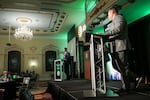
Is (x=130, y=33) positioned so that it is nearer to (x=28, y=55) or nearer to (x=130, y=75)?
(x=130, y=75)

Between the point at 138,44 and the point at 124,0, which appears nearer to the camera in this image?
the point at 124,0

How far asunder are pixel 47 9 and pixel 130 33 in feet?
12.0

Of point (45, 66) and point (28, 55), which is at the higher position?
point (28, 55)

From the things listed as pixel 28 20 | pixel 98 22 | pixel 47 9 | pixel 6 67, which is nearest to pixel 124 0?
pixel 98 22

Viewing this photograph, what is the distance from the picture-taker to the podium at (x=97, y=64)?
2451 millimetres

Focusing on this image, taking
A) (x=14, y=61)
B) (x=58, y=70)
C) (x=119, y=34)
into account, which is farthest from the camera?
(x=14, y=61)

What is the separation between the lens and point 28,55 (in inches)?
482

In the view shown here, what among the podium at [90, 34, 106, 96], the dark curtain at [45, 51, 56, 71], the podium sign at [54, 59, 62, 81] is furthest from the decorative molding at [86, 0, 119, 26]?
the dark curtain at [45, 51, 56, 71]

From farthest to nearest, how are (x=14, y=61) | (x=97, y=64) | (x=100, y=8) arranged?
1. (x=14, y=61)
2. (x=100, y=8)
3. (x=97, y=64)

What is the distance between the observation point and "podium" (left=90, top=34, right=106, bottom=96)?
245cm

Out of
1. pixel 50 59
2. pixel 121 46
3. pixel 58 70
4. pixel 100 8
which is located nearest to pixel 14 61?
pixel 50 59

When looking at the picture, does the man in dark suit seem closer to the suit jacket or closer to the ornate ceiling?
the suit jacket

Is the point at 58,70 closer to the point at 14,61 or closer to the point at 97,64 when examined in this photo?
the point at 97,64

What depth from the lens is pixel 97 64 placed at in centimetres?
261
